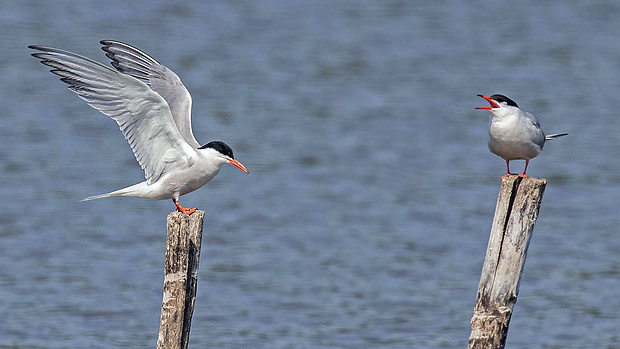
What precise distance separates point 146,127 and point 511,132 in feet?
7.70

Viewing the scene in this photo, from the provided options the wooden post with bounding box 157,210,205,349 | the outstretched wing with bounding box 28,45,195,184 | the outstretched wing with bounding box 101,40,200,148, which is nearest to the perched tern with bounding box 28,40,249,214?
the outstretched wing with bounding box 28,45,195,184

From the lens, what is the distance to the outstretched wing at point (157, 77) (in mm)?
6789

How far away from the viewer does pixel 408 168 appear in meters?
15.2

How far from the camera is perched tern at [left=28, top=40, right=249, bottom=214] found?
6.07m

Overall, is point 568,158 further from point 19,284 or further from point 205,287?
point 19,284

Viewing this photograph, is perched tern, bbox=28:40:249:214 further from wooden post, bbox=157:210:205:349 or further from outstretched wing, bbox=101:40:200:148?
outstretched wing, bbox=101:40:200:148

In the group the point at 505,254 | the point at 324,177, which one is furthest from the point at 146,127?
the point at 324,177

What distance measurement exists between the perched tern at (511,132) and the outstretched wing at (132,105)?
78.8 inches

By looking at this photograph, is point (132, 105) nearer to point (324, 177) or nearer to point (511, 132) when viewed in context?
point (511, 132)

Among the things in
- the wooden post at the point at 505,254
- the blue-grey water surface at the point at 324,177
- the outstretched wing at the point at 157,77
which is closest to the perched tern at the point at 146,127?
the outstretched wing at the point at 157,77

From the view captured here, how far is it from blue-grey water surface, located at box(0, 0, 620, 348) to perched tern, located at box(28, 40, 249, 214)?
367 cm

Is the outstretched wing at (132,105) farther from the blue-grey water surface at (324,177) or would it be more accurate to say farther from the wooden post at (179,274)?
the blue-grey water surface at (324,177)

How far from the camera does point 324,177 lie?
48.9 feet

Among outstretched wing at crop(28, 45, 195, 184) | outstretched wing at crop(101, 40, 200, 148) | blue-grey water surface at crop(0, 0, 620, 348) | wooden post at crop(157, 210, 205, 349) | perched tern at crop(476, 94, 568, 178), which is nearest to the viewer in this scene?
wooden post at crop(157, 210, 205, 349)
